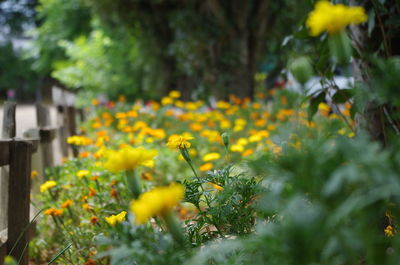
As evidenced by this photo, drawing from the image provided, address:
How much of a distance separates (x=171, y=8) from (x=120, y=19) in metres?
1.19

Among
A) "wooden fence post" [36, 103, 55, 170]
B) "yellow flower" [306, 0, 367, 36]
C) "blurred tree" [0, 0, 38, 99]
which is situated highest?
"blurred tree" [0, 0, 38, 99]

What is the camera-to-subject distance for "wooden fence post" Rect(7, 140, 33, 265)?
2.05 meters

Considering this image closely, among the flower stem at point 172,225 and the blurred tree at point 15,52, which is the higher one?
the blurred tree at point 15,52

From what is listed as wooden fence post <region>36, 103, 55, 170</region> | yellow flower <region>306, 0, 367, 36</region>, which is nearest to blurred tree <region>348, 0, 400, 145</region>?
yellow flower <region>306, 0, 367, 36</region>

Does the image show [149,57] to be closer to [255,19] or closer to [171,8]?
[171,8]

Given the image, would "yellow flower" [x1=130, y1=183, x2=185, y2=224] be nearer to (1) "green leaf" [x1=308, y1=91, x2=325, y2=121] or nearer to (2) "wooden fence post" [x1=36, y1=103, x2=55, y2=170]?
(1) "green leaf" [x1=308, y1=91, x2=325, y2=121]

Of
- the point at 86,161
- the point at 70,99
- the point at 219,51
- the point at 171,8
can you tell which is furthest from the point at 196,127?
the point at 171,8

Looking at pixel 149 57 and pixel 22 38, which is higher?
pixel 22 38

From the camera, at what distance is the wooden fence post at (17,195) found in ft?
6.72

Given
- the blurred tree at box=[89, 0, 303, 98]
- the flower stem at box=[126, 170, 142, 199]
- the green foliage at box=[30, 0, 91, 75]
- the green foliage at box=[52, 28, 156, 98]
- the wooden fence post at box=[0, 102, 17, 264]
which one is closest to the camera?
the flower stem at box=[126, 170, 142, 199]

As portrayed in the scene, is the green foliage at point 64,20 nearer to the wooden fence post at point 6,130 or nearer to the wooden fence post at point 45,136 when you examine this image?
the wooden fence post at point 45,136

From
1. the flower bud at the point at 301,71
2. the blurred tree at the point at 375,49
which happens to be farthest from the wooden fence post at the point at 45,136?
the flower bud at the point at 301,71

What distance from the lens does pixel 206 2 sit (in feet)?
27.8

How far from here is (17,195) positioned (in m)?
2.07
